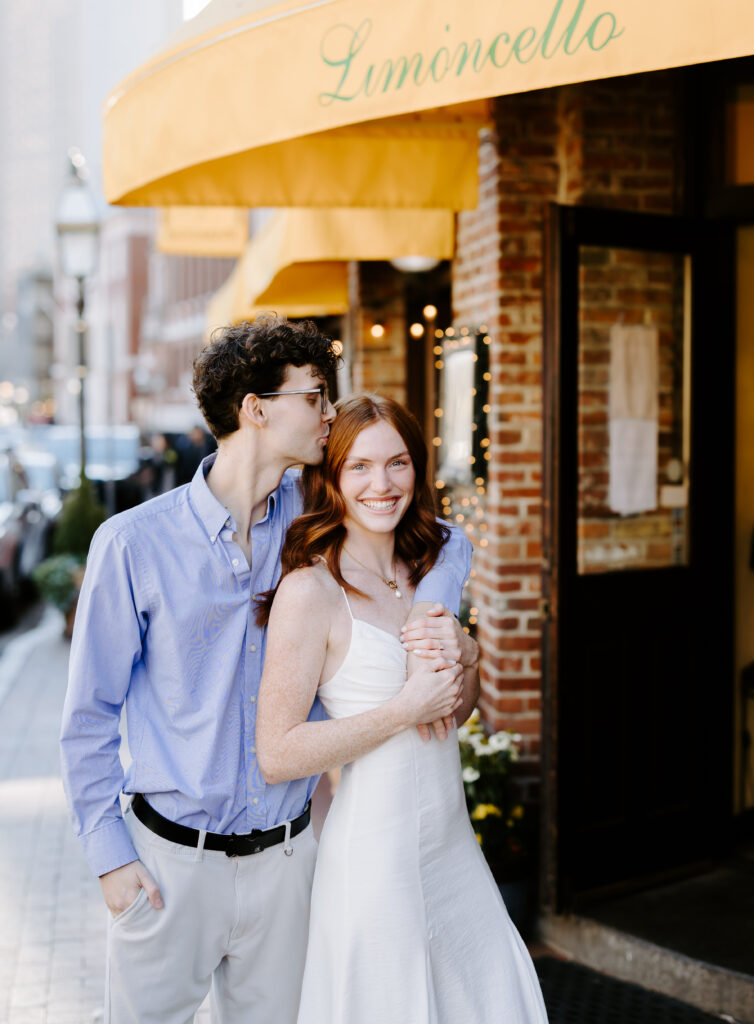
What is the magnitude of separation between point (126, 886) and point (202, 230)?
683 centimetres

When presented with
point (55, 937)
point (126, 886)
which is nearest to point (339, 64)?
point (126, 886)

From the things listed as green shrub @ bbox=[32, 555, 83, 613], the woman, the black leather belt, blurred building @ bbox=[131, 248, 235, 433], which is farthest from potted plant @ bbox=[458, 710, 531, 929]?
blurred building @ bbox=[131, 248, 235, 433]

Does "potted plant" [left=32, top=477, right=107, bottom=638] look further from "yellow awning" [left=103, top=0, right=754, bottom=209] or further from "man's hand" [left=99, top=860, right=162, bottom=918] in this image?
"man's hand" [left=99, top=860, right=162, bottom=918]

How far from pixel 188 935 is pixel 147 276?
55.3 m

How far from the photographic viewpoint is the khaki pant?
7.29 ft

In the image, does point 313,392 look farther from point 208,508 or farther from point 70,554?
point 70,554

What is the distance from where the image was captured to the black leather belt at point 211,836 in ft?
7.34

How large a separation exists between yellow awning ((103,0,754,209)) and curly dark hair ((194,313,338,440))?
761 mm

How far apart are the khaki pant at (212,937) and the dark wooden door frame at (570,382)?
1.80 m

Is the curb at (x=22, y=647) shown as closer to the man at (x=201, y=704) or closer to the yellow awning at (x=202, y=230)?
the yellow awning at (x=202, y=230)

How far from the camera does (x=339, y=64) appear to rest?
2.75 m

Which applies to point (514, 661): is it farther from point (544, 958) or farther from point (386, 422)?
point (386, 422)

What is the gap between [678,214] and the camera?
4398mm

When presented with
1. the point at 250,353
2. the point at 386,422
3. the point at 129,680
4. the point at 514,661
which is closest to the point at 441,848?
the point at 129,680
